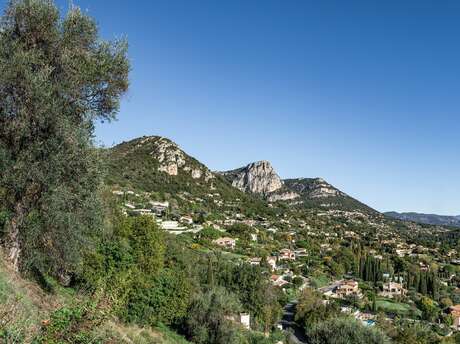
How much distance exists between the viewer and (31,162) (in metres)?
9.32

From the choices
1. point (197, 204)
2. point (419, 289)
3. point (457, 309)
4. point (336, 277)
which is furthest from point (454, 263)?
point (197, 204)

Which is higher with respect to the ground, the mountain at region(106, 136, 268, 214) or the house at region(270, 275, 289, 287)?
the mountain at region(106, 136, 268, 214)

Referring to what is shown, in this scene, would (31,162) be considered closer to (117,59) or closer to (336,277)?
(117,59)

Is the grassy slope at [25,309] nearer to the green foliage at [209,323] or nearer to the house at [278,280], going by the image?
the green foliage at [209,323]

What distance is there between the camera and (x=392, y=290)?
80.2 metres

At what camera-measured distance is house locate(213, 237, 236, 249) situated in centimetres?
7550

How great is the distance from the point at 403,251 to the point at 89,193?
136m

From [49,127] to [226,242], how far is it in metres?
70.6

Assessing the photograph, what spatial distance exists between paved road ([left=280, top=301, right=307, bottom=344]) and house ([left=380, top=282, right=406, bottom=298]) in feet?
95.7

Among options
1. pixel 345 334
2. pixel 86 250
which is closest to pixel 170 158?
pixel 345 334

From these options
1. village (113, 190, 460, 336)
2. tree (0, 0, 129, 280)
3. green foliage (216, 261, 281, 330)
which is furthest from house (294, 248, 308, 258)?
tree (0, 0, 129, 280)

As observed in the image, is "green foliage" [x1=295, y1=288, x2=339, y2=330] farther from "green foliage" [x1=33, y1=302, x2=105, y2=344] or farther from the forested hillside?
"green foliage" [x1=33, y1=302, x2=105, y2=344]

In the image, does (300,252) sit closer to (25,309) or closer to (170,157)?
(170,157)

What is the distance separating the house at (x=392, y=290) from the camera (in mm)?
78006
